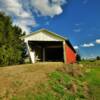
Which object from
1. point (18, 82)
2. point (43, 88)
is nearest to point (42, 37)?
point (18, 82)

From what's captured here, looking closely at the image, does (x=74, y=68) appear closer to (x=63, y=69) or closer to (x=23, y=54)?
(x=63, y=69)

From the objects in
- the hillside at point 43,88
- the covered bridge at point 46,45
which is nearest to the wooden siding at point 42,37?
the covered bridge at point 46,45

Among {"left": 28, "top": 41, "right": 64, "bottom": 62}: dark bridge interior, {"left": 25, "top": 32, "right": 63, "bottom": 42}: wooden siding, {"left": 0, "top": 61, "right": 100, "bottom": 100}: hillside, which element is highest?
{"left": 25, "top": 32, "right": 63, "bottom": 42}: wooden siding

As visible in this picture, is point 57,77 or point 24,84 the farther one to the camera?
point 57,77

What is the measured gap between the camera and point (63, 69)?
62.5 ft

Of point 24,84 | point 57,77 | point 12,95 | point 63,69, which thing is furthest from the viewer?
point 63,69

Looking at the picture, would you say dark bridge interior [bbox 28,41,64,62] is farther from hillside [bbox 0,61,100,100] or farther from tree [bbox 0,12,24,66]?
hillside [bbox 0,61,100,100]

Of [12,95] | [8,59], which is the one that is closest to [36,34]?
[8,59]

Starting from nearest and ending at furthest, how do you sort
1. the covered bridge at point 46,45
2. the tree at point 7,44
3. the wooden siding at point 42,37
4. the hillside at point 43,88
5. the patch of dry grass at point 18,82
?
1. the hillside at point 43,88
2. the patch of dry grass at point 18,82
3. the covered bridge at point 46,45
4. the wooden siding at point 42,37
5. the tree at point 7,44

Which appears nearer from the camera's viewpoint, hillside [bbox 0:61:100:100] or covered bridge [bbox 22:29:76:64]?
hillside [bbox 0:61:100:100]

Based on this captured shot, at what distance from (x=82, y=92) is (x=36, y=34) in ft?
47.4

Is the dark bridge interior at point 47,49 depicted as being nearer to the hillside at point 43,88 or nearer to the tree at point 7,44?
the tree at point 7,44

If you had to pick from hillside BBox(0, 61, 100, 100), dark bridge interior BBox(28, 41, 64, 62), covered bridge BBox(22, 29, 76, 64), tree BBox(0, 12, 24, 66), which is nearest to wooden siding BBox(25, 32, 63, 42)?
covered bridge BBox(22, 29, 76, 64)

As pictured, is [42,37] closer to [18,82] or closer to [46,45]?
[46,45]
